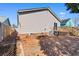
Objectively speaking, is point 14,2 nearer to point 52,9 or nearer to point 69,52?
point 52,9

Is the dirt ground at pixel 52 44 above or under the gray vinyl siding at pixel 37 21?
under

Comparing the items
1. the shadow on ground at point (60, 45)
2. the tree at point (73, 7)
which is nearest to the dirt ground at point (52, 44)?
the shadow on ground at point (60, 45)

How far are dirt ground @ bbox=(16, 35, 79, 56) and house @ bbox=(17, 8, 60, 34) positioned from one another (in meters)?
0.07

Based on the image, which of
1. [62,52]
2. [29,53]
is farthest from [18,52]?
[62,52]

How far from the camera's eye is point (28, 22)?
15.3ft

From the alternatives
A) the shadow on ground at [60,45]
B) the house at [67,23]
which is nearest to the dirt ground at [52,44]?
the shadow on ground at [60,45]

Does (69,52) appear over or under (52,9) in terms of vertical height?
under

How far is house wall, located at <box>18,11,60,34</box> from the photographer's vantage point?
15.3 feet

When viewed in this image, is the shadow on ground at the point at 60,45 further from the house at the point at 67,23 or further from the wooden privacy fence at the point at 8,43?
the wooden privacy fence at the point at 8,43

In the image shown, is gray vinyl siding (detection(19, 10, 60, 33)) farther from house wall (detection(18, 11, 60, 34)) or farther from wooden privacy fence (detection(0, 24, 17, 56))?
wooden privacy fence (detection(0, 24, 17, 56))

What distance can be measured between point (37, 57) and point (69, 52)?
0.28 meters

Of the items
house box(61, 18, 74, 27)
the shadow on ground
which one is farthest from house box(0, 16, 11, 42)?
house box(61, 18, 74, 27)

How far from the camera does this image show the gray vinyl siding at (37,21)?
183 inches

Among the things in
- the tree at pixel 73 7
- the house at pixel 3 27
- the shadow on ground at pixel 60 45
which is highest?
the tree at pixel 73 7
